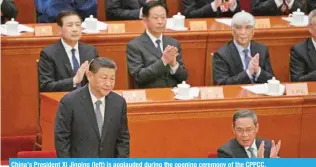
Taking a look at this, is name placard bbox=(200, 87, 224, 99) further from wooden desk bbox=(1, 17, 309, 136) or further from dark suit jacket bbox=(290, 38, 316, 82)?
wooden desk bbox=(1, 17, 309, 136)

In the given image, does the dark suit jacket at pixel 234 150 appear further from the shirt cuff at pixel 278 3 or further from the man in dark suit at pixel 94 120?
the shirt cuff at pixel 278 3

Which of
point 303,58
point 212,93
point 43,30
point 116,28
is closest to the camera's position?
point 212,93

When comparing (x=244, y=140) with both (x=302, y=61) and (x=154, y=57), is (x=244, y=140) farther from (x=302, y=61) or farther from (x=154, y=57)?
(x=302, y=61)

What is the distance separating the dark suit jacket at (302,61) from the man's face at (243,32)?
1.25 ft

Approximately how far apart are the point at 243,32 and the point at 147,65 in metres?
0.63

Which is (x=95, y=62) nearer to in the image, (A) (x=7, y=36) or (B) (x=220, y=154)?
(B) (x=220, y=154)

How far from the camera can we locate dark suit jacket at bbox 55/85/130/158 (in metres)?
4.50

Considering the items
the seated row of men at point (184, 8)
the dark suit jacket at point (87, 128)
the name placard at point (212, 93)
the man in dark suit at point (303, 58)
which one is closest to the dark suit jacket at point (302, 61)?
the man in dark suit at point (303, 58)

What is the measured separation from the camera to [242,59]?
5.91 meters

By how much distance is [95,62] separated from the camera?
454 cm

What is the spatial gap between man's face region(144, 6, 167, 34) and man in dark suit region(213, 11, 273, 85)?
41cm

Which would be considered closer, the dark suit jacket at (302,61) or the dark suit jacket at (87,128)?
the dark suit jacket at (87,128)

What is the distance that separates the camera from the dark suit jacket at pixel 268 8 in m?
7.22

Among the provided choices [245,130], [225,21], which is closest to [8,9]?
[225,21]
